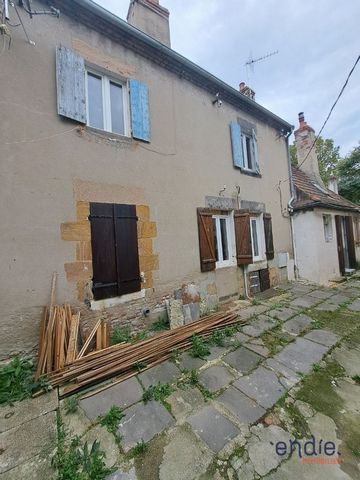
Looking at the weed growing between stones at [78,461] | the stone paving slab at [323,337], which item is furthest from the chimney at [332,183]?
the weed growing between stones at [78,461]

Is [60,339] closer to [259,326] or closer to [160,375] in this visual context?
[160,375]

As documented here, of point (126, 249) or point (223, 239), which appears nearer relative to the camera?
point (126, 249)

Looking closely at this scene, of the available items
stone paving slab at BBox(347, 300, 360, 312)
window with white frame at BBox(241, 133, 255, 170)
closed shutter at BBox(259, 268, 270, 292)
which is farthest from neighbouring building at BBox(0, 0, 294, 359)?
stone paving slab at BBox(347, 300, 360, 312)

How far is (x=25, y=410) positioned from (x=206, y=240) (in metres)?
4.38

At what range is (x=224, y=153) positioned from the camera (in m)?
6.40

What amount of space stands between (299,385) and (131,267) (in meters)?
3.18

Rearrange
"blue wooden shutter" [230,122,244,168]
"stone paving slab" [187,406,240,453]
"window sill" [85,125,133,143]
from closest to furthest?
"stone paving slab" [187,406,240,453]
"window sill" [85,125,133,143]
"blue wooden shutter" [230,122,244,168]

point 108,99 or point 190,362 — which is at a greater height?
point 108,99

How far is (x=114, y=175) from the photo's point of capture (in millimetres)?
4316

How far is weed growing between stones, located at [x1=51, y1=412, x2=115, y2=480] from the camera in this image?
5.82ft

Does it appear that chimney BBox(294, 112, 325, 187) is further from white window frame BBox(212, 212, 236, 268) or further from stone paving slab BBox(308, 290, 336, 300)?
white window frame BBox(212, 212, 236, 268)

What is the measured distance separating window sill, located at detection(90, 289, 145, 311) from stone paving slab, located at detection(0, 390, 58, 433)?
1391 mm

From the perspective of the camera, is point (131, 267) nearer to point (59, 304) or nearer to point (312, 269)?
point (59, 304)

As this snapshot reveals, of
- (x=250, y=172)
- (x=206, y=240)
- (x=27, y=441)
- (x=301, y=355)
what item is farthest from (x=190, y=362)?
(x=250, y=172)
